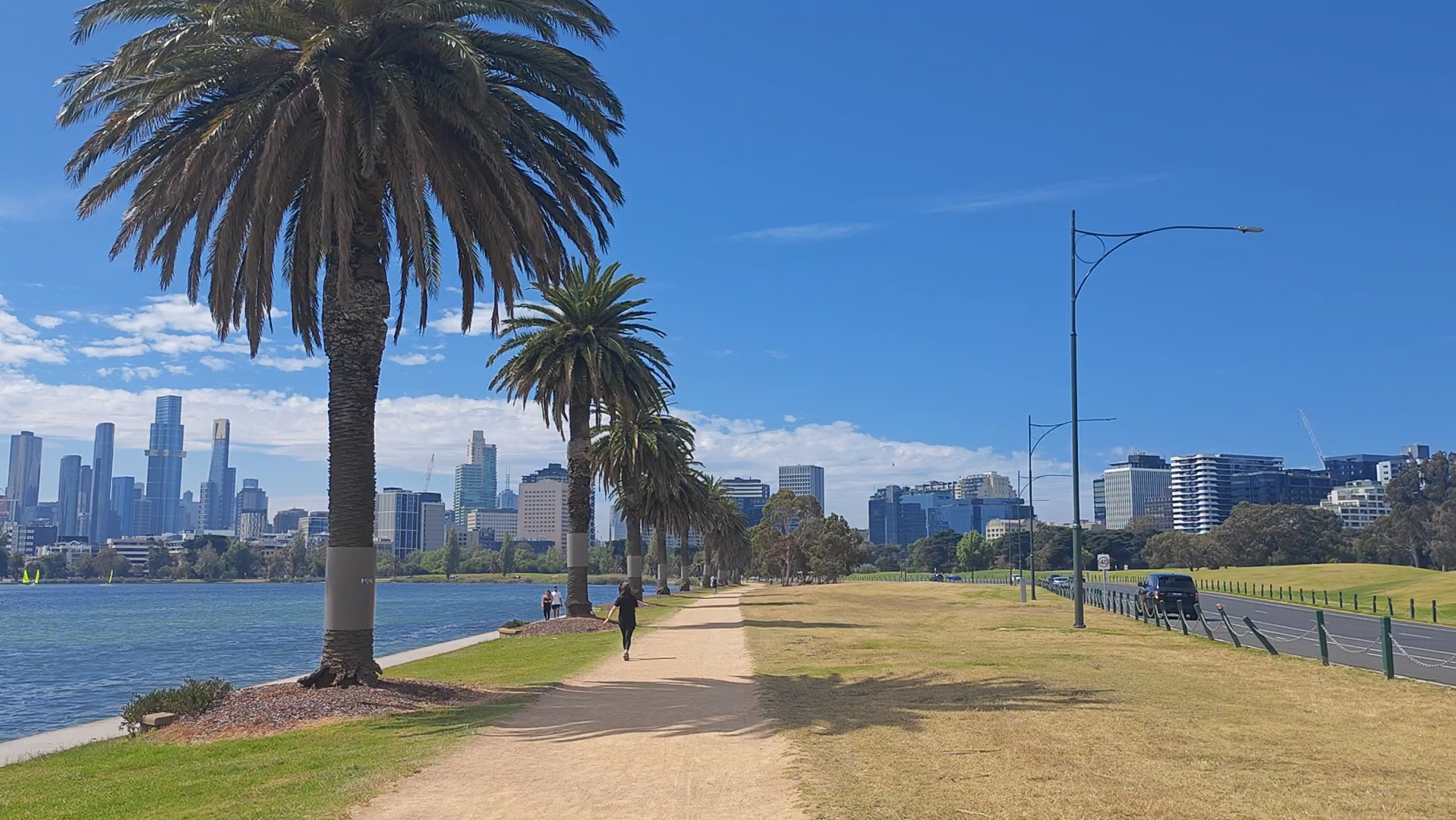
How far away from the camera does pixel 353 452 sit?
62.2ft

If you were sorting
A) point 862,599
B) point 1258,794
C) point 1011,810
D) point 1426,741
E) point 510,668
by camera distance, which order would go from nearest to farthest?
point 1011,810 < point 1258,794 < point 1426,741 < point 510,668 < point 862,599

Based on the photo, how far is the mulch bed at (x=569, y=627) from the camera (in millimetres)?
36438

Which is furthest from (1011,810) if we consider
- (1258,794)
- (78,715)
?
(78,715)

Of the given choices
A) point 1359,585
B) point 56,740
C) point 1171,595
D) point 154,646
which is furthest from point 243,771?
point 1359,585

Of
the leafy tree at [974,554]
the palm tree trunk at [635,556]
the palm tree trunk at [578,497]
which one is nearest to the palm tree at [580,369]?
the palm tree trunk at [578,497]

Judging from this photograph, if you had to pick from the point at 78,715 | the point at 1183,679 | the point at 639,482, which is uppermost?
the point at 639,482

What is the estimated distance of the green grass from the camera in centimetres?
5875

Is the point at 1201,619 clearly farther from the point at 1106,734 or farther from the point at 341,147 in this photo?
the point at 341,147

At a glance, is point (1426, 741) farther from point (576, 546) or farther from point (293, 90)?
point (576, 546)

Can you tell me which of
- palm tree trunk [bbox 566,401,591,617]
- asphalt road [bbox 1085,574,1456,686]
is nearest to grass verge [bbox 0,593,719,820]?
asphalt road [bbox 1085,574,1456,686]

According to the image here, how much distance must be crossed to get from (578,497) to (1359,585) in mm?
71316

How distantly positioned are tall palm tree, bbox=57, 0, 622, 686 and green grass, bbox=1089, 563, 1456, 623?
44498mm

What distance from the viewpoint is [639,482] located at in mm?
58719

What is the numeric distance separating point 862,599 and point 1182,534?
112 m
